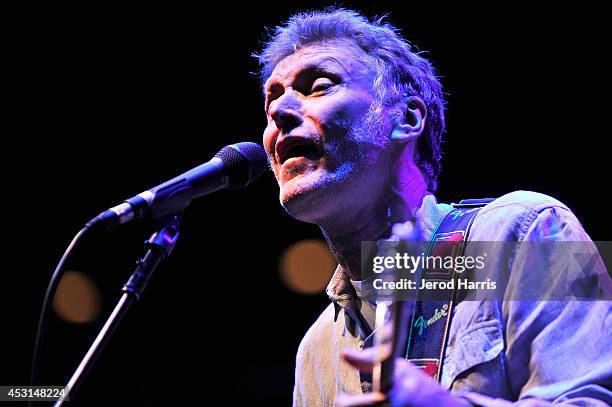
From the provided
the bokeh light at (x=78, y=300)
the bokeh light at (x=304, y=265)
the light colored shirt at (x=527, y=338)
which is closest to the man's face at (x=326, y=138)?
the light colored shirt at (x=527, y=338)

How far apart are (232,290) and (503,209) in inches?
118

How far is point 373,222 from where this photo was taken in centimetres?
260

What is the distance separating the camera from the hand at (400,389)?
123cm

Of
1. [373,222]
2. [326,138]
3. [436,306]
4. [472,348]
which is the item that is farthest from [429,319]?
[326,138]

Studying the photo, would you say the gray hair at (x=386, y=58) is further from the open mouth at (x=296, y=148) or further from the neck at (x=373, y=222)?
the open mouth at (x=296, y=148)

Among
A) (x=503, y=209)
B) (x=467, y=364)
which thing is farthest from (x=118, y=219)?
(x=503, y=209)

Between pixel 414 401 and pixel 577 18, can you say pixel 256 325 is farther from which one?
pixel 414 401

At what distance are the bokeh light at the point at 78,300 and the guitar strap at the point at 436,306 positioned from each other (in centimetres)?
319

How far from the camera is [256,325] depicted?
4801mm

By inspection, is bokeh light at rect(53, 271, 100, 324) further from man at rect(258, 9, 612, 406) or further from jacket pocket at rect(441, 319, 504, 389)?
jacket pocket at rect(441, 319, 504, 389)

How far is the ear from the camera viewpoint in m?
2.70

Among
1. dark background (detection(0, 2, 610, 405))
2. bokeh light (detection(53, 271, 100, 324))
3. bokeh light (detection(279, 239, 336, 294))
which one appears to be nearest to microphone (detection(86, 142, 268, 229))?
dark background (detection(0, 2, 610, 405))

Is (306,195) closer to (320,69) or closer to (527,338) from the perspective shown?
(320,69)

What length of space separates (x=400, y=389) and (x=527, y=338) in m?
0.74
